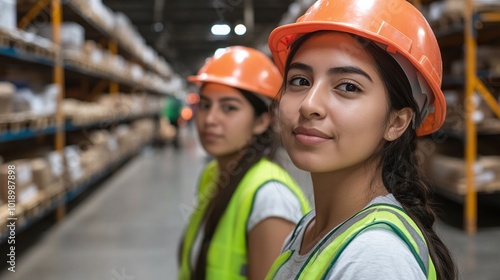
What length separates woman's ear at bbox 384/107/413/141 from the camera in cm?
98

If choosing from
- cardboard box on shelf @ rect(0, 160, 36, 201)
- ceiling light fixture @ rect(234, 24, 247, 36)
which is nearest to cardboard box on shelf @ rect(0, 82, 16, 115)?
cardboard box on shelf @ rect(0, 160, 36, 201)

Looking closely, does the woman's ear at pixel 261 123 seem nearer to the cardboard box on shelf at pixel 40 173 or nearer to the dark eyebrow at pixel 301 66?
the dark eyebrow at pixel 301 66

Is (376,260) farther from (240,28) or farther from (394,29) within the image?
(240,28)

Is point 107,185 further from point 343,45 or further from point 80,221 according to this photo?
point 343,45

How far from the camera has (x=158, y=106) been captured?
55.9 ft

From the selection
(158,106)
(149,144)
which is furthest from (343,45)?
(158,106)

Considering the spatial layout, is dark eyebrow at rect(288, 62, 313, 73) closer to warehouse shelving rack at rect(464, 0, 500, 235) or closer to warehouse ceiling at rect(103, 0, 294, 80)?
warehouse shelving rack at rect(464, 0, 500, 235)

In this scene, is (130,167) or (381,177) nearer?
(381,177)

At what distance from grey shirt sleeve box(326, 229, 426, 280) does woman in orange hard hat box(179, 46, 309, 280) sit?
2.34 feet

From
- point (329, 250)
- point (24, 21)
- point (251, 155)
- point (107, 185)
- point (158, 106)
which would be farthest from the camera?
point (158, 106)

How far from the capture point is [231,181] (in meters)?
1.83

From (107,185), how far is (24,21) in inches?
142

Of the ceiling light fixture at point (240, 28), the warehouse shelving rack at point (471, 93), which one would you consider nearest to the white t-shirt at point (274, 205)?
the warehouse shelving rack at point (471, 93)

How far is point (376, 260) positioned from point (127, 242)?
4625mm
